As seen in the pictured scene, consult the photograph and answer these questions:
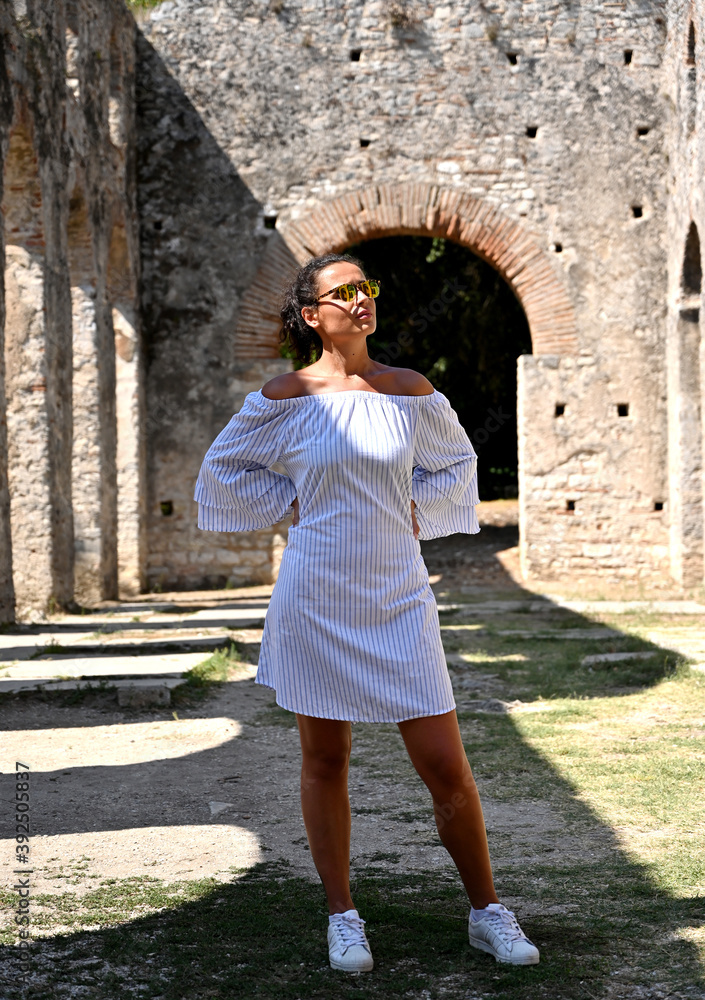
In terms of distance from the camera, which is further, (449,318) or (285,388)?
(449,318)

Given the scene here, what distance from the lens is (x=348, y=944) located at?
2309mm

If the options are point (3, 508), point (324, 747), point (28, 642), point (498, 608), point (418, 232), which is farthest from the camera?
point (418, 232)

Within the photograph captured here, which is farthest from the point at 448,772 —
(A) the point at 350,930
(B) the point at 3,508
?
(B) the point at 3,508

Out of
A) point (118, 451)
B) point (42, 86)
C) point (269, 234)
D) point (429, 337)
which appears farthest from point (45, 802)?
point (429, 337)

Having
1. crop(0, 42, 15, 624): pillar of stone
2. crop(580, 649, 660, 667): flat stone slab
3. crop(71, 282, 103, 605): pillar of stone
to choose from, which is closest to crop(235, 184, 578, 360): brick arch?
crop(71, 282, 103, 605): pillar of stone

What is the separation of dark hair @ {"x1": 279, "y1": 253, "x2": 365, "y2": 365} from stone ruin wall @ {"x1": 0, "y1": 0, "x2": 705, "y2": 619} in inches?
334

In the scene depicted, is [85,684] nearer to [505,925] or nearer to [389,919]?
[389,919]

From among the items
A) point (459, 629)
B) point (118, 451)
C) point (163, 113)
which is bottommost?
point (459, 629)

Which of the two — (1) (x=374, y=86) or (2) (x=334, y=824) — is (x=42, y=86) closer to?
(1) (x=374, y=86)

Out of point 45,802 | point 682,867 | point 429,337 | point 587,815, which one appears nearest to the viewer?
point 682,867

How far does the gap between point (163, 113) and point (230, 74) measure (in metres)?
0.88

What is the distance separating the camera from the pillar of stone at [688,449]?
11.0 metres

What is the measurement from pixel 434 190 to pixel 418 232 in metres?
0.51

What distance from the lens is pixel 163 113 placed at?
12000 millimetres
